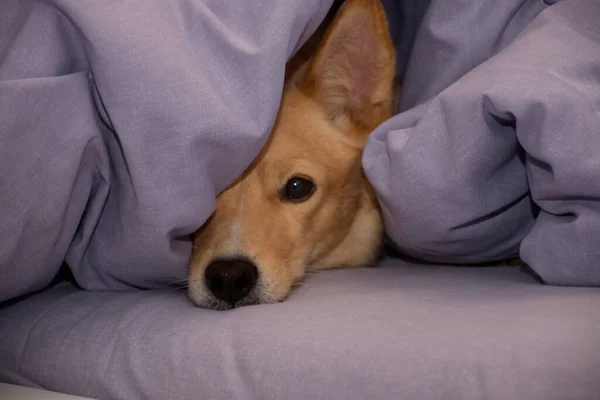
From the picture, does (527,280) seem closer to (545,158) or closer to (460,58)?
(545,158)

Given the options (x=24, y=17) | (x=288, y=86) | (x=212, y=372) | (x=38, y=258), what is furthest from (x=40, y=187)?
(x=288, y=86)

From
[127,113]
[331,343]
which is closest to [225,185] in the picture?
[127,113]

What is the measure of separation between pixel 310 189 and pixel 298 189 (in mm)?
39

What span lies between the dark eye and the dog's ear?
0.25 metres

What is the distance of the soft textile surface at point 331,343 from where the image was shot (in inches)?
38.5

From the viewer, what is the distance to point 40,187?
123 centimetres

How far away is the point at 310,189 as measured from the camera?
1.72 metres

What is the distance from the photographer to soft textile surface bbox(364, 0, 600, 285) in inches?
46.8

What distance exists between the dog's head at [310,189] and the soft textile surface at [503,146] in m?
0.20

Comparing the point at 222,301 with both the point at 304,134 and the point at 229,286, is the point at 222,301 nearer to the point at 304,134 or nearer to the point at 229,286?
the point at 229,286

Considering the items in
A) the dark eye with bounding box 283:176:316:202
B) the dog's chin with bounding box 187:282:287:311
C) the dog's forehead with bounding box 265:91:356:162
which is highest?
the dog's forehead with bounding box 265:91:356:162

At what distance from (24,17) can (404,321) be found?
834mm

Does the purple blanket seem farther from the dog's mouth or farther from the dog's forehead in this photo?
the dog's forehead

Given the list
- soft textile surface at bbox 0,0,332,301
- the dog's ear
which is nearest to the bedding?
soft textile surface at bbox 0,0,332,301
